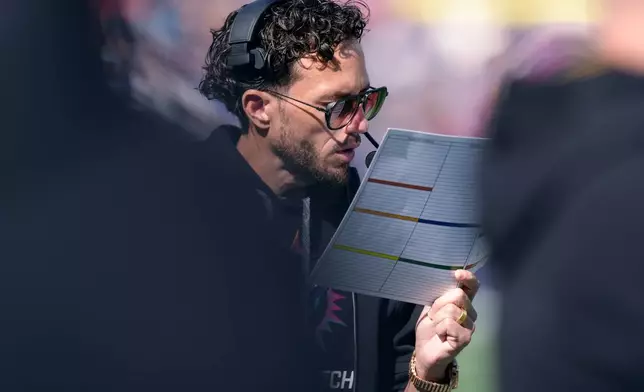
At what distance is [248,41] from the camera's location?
1.68 m

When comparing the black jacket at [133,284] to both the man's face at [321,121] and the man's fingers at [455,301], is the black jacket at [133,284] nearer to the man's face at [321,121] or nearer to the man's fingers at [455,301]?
the man's face at [321,121]

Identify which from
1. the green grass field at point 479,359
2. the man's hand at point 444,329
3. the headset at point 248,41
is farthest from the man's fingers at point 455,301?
the green grass field at point 479,359

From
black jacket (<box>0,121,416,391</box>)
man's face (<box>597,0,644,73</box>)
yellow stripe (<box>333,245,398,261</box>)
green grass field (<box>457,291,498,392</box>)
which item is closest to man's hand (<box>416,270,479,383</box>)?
yellow stripe (<box>333,245,398,261</box>)

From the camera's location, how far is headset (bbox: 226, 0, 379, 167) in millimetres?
1680

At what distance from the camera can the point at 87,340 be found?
151cm

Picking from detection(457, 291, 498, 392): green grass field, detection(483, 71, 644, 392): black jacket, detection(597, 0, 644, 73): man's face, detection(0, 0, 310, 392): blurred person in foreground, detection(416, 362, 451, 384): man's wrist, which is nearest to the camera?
detection(483, 71, 644, 392): black jacket

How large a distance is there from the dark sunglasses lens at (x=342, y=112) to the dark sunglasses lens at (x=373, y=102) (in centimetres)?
2

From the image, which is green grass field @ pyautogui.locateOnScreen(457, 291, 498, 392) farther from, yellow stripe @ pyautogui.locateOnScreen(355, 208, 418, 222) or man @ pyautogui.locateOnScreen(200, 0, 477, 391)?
yellow stripe @ pyautogui.locateOnScreen(355, 208, 418, 222)

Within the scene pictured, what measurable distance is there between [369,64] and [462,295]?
543mm

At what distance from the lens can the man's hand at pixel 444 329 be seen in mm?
1561

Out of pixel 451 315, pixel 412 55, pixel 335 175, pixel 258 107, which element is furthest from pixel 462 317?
pixel 412 55

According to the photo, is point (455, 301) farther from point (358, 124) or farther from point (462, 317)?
point (358, 124)

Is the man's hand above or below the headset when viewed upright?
below

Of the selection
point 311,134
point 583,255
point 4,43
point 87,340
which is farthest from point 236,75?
point 583,255
